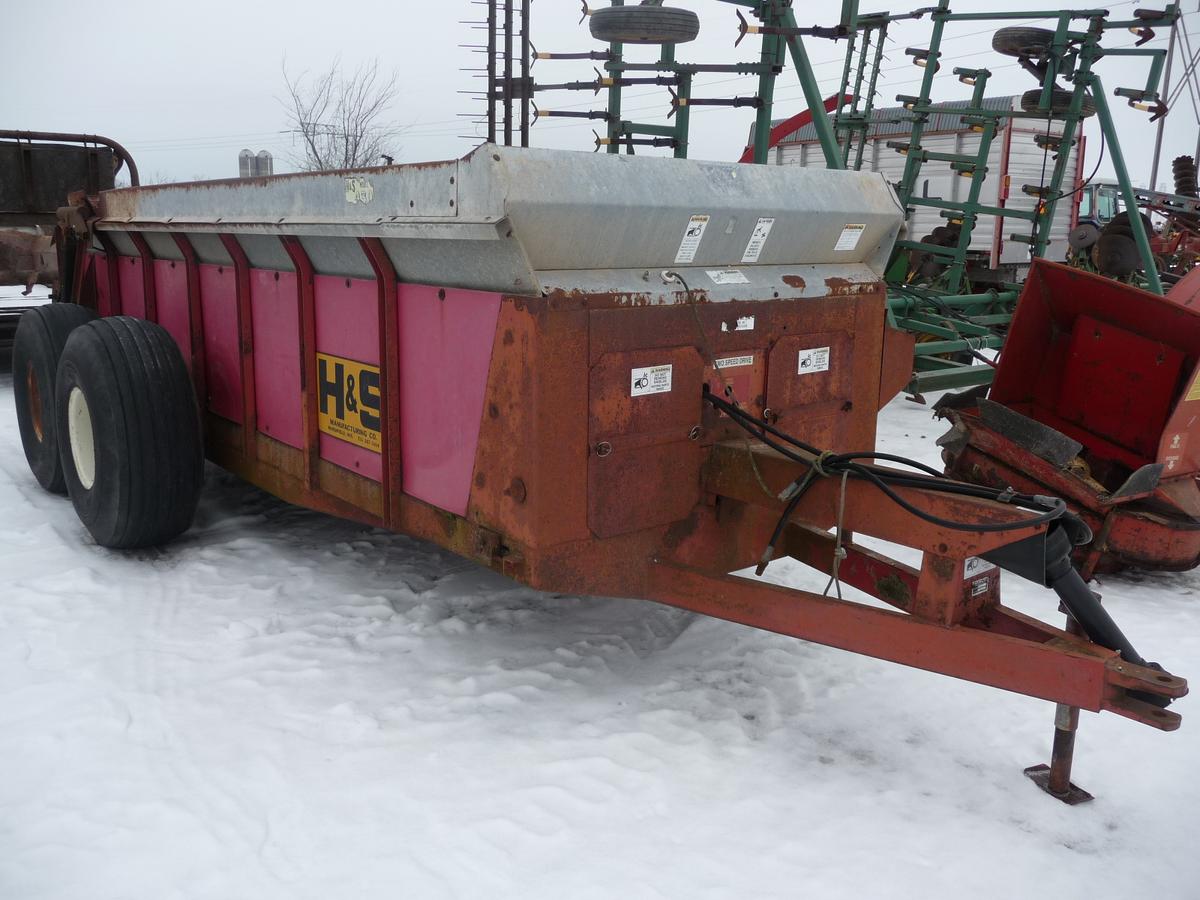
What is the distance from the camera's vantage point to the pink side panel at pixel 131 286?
5.06 meters

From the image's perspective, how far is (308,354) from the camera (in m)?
3.66

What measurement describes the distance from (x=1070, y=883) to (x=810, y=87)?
197 inches

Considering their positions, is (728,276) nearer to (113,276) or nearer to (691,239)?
(691,239)

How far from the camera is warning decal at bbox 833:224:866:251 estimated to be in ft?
11.3

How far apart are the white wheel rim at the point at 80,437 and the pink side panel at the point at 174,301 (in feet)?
1.58

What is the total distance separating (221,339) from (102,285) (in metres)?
1.55

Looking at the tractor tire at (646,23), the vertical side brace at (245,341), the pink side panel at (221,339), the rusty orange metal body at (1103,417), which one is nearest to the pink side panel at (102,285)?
the pink side panel at (221,339)

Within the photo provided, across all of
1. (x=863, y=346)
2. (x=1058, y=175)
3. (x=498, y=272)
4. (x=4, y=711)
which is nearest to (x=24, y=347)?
(x=4, y=711)

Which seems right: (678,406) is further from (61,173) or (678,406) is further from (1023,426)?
(61,173)

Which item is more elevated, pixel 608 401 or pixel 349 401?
pixel 608 401

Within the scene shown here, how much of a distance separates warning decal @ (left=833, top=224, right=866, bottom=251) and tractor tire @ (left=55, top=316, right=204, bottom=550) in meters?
2.65

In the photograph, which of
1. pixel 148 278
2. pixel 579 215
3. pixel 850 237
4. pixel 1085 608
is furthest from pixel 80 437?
pixel 1085 608

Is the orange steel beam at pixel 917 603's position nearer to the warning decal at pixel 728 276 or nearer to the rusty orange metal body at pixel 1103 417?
→ the warning decal at pixel 728 276

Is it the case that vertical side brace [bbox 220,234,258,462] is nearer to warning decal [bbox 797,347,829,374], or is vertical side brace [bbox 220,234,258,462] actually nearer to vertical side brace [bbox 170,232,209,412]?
vertical side brace [bbox 170,232,209,412]
